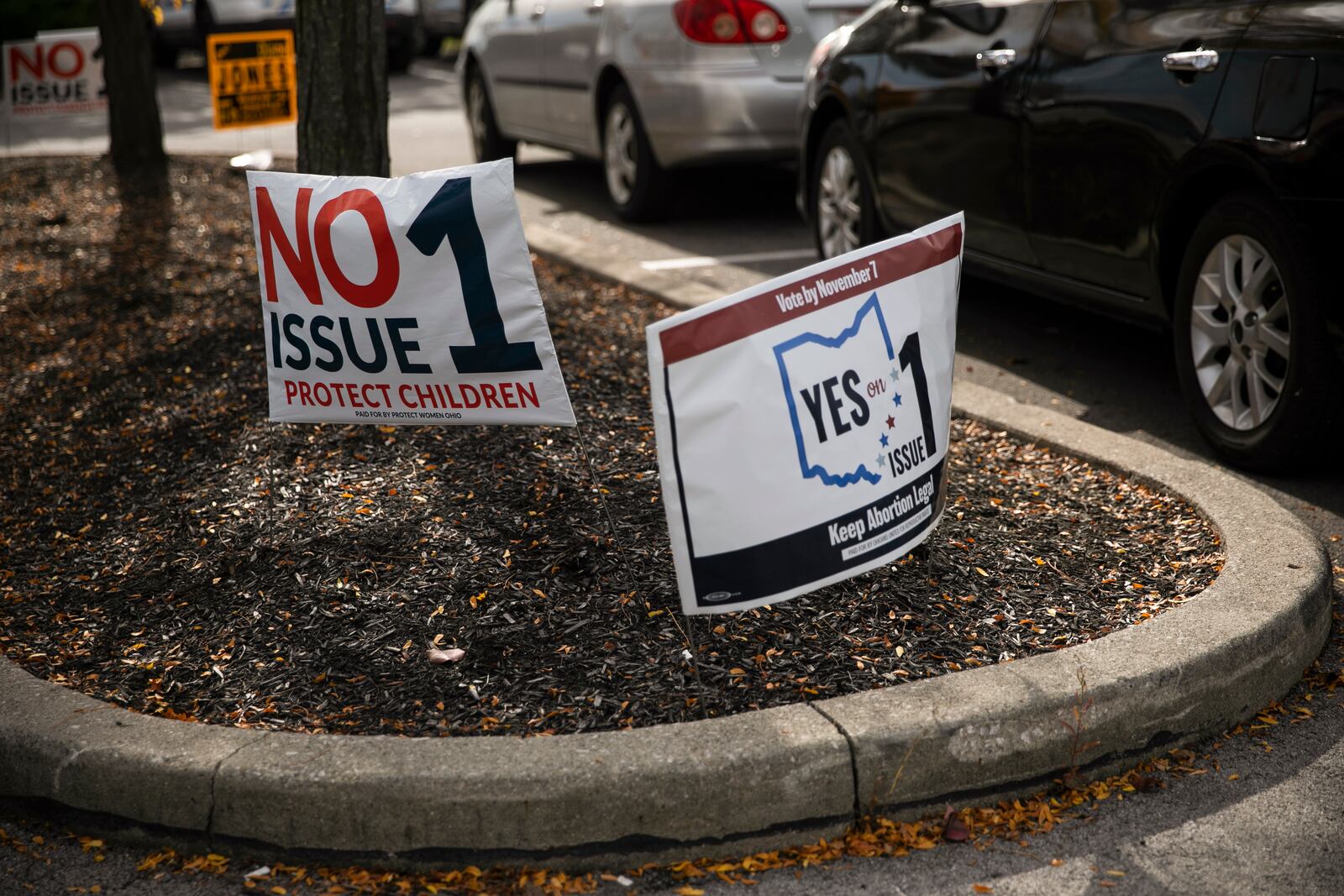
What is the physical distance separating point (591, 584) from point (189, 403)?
2.22 meters

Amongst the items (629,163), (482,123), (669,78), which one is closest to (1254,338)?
(669,78)

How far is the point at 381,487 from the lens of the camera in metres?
4.16

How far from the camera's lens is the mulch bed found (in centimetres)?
322

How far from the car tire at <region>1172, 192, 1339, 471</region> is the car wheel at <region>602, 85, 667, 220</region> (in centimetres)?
451

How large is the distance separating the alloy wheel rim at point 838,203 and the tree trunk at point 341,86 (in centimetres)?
225

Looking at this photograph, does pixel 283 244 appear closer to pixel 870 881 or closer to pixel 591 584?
pixel 591 584

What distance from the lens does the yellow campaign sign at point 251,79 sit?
424 inches

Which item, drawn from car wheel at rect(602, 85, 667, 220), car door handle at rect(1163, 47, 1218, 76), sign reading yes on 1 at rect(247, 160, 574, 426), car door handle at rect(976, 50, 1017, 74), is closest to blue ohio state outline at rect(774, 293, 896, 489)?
sign reading yes on 1 at rect(247, 160, 574, 426)

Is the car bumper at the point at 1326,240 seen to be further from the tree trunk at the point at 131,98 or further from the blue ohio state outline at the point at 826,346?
the tree trunk at the point at 131,98

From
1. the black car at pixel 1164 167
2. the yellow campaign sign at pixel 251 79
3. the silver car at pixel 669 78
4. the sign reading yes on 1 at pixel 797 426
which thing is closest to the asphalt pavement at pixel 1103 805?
the black car at pixel 1164 167

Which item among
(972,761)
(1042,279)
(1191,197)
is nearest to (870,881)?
(972,761)

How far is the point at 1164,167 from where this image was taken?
4.59 meters

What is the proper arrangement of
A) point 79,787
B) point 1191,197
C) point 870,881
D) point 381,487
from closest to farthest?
point 870,881 < point 79,787 < point 381,487 < point 1191,197

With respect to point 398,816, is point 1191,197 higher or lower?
higher
